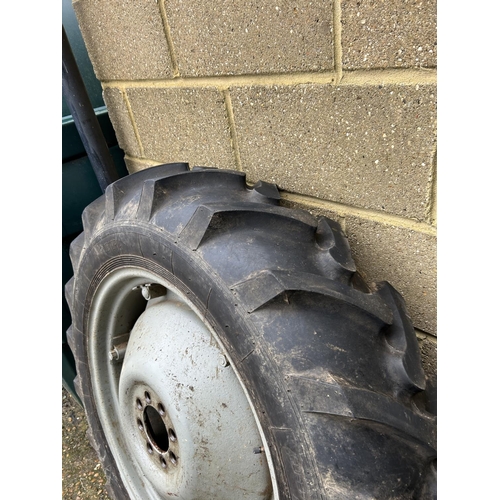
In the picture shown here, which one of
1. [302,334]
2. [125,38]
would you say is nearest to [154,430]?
[302,334]

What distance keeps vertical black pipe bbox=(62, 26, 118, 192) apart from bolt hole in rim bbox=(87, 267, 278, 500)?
24.7 inches

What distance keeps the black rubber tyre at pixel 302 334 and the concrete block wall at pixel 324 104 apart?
111 mm

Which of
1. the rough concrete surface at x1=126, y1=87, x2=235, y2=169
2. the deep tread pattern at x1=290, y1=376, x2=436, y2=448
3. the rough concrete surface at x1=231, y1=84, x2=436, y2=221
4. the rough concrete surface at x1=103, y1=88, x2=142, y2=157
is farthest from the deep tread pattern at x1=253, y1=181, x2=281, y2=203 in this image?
the rough concrete surface at x1=103, y1=88, x2=142, y2=157

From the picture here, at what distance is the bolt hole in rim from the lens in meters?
1.04

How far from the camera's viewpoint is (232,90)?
1212mm

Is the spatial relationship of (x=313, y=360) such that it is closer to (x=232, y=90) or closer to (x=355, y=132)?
(x=355, y=132)

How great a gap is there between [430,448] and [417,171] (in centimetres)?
54

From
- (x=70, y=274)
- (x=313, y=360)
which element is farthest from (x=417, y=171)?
(x=70, y=274)

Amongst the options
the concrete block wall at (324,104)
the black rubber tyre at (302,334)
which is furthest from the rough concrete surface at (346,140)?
the black rubber tyre at (302,334)

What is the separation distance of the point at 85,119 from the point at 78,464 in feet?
5.42

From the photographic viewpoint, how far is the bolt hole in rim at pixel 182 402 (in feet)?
3.42

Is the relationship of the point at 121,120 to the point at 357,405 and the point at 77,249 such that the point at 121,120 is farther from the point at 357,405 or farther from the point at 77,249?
the point at 357,405

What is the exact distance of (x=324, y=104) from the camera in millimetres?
1003

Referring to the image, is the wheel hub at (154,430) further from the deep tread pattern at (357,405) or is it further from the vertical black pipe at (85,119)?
the vertical black pipe at (85,119)
